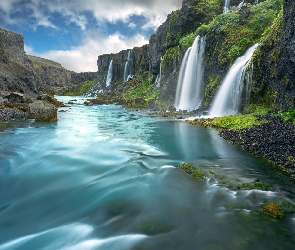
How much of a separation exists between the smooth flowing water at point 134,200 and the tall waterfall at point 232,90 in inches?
394

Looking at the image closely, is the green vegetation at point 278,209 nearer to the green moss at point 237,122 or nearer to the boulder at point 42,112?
the green moss at point 237,122

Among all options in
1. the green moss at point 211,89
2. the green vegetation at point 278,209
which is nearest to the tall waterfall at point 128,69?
the green moss at point 211,89

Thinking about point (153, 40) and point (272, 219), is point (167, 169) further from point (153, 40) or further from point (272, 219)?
point (153, 40)

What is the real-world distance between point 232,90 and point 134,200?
57.1 feet

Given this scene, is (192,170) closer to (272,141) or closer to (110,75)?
(272,141)

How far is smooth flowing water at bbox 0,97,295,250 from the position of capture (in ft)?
16.1

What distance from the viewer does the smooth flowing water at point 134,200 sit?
492cm

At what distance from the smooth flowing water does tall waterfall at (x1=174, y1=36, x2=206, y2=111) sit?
761 inches

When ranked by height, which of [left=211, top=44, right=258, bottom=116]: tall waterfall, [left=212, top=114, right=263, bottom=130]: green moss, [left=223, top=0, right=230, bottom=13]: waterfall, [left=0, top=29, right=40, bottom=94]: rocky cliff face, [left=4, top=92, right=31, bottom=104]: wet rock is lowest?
[left=212, top=114, right=263, bottom=130]: green moss

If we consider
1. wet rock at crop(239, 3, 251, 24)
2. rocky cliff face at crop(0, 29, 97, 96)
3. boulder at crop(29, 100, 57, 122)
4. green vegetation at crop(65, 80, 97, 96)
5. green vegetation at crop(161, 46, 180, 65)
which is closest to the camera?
boulder at crop(29, 100, 57, 122)

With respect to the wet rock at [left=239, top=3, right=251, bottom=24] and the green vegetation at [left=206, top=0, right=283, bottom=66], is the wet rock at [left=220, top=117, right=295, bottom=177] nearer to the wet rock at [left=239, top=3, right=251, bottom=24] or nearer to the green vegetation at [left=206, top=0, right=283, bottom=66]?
the green vegetation at [left=206, top=0, right=283, bottom=66]

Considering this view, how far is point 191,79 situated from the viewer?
32156 millimetres

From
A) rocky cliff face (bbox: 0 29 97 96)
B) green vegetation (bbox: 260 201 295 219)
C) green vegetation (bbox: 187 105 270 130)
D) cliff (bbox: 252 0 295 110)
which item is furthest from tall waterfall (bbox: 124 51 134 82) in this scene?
green vegetation (bbox: 260 201 295 219)

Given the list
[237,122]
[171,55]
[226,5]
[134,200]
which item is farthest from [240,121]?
[226,5]
